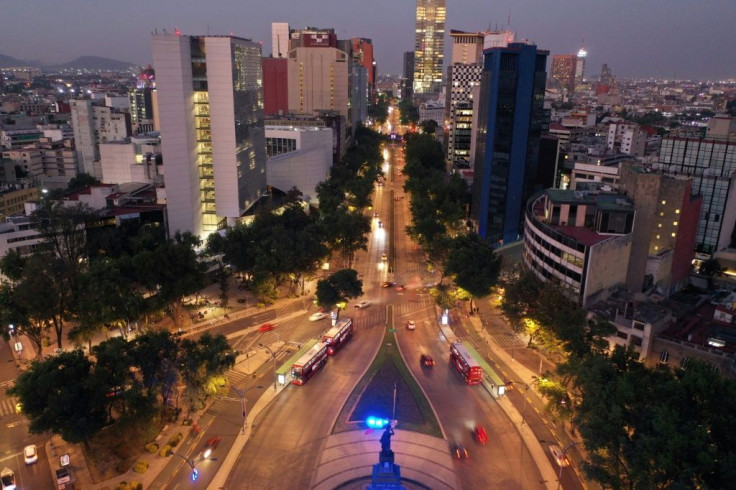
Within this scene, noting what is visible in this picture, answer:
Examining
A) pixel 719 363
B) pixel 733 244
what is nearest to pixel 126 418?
pixel 719 363

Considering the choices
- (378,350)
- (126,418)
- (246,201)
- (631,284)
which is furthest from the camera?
(246,201)

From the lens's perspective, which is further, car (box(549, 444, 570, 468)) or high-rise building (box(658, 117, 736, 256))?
high-rise building (box(658, 117, 736, 256))

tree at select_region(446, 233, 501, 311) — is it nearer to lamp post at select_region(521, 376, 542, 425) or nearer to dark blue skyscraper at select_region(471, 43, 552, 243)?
lamp post at select_region(521, 376, 542, 425)

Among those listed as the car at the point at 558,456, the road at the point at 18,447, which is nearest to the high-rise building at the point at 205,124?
the road at the point at 18,447

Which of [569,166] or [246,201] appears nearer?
[246,201]

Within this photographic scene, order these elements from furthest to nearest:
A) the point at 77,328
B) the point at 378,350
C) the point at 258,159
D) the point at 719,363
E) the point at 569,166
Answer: the point at 569,166
the point at 258,159
the point at 378,350
the point at 77,328
the point at 719,363

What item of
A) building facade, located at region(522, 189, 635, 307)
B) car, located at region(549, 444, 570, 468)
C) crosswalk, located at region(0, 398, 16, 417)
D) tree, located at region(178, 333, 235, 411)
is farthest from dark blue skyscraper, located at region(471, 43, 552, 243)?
crosswalk, located at region(0, 398, 16, 417)

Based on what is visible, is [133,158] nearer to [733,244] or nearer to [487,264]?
[487,264]
